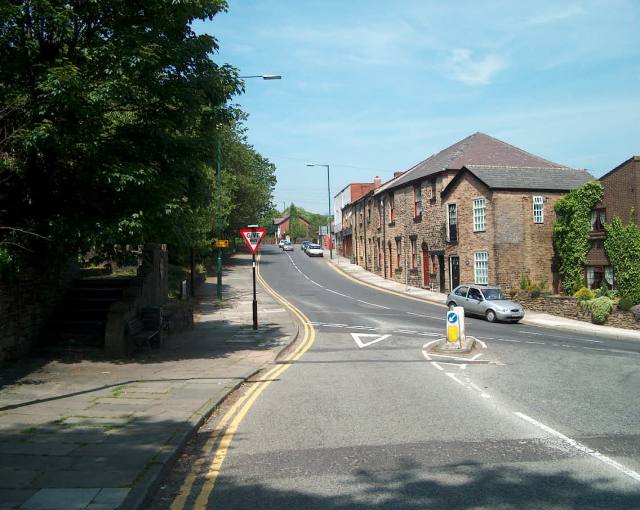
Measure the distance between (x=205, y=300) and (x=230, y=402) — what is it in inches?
893

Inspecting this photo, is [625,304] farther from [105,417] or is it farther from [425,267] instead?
[105,417]

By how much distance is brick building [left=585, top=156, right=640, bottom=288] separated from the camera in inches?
1124

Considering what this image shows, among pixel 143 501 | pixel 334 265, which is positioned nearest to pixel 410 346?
pixel 143 501

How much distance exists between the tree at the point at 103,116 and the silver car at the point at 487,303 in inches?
661

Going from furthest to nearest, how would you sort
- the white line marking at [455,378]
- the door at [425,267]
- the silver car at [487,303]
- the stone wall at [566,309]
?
the door at [425,267] → the stone wall at [566,309] → the silver car at [487,303] → the white line marking at [455,378]

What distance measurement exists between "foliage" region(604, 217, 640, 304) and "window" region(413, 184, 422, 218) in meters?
15.7

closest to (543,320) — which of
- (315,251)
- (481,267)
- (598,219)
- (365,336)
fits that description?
(598,219)

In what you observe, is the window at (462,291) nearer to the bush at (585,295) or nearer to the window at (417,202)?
the bush at (585,295)

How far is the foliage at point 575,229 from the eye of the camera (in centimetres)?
3151

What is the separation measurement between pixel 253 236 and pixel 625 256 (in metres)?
20.0

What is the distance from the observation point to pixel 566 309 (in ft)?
95.2

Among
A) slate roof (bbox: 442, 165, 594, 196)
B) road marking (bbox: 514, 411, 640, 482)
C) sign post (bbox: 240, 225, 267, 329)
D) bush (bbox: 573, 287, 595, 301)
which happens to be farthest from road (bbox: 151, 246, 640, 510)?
slate roof (bbox: 442, 165, 594, 196)

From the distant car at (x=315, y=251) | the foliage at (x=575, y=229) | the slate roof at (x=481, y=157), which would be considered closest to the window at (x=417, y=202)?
the slate roof at (x=481, y=157)

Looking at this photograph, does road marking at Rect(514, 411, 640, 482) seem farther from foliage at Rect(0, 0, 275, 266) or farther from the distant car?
the distant car
